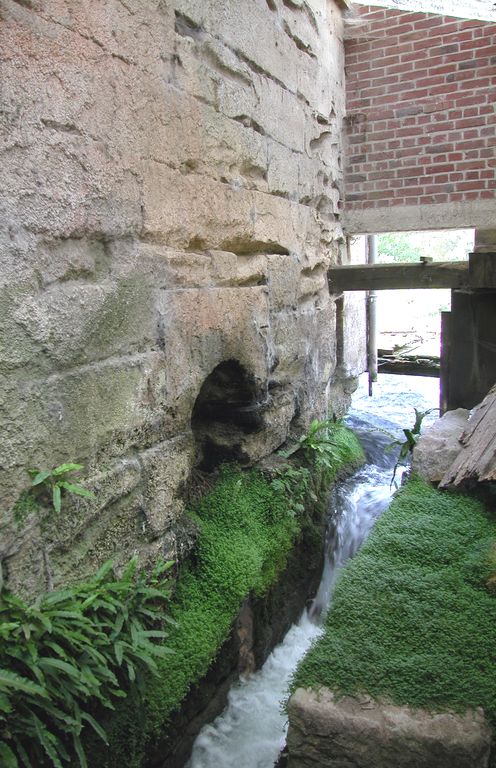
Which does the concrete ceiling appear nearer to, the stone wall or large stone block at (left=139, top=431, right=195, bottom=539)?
the stone wall

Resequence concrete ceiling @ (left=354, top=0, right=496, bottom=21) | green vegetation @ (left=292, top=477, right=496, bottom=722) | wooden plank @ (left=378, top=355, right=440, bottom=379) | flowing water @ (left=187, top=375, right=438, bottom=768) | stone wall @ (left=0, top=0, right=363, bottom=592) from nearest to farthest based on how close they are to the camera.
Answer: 1. stone wall @ (left=0, top=0, right=363, bottom=592)
2. green vegetation @ (left=292, top=477, right=496, bottom=722)
3. flowing water @ (left=187, top=375, right=438, bottom=768)
4. concrete ceiling @ (left=354, top=0, right=496, bottom=21)
5. wooden plank @ (left=378, top=355, right=440, bottom=379)

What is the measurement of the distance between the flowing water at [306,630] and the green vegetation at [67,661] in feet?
2.68

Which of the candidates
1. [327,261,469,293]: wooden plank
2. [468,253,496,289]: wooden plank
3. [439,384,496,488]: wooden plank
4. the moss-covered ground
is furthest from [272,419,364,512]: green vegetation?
[468,253,496,289]: wooden plank

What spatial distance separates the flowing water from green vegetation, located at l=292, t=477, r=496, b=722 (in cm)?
39

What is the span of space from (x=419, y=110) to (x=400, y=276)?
1846mm

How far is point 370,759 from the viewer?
2268 mm

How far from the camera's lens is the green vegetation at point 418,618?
7.94ft

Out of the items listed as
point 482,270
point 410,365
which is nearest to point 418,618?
point 482,270

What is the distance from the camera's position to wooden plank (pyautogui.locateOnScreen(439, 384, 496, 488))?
11.7ft

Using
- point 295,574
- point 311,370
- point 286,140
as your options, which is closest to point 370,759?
point 295,574

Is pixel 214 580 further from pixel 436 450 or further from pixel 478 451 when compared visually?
pixel 436 450

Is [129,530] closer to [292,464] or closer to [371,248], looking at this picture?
Result: [292,464]

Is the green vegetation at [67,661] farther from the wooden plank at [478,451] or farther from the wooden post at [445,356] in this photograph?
the wooden post at [445,356]

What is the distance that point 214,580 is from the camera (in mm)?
3186
